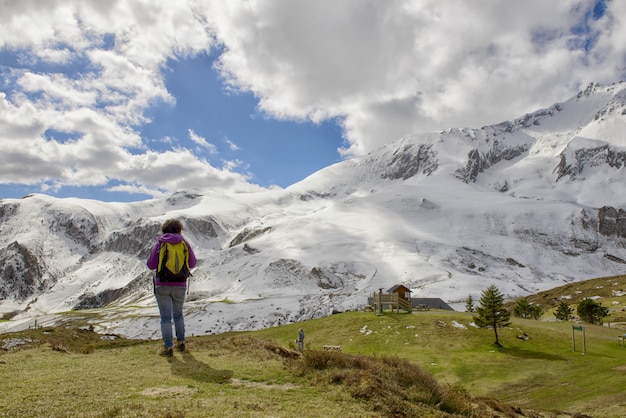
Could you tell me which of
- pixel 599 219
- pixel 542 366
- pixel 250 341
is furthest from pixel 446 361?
pixel 599 219

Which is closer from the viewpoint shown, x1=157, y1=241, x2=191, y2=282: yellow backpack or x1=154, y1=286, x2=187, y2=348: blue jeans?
x1=157, y1=241, x2=191, y2=282: yellow backpack

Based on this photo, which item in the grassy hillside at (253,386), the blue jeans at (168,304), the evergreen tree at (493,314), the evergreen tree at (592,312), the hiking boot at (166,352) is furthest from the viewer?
the evergreen tree at (592,312)

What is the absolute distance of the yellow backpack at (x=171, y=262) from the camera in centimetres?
1315

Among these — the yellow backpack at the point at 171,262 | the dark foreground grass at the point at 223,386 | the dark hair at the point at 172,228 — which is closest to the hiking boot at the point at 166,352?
the dark foreground grass at the point at 223,386

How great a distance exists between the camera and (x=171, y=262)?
43.2 ft

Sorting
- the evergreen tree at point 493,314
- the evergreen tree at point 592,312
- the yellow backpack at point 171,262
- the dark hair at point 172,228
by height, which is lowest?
the evergreen tree at point 592,312

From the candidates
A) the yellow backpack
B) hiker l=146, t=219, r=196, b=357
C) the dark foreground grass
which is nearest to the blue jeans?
hiker l=146, t=219, r=196, b=357

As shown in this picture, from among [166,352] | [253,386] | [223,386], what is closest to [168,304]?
[166,352]

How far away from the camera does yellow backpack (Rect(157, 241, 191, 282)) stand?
13.1 m

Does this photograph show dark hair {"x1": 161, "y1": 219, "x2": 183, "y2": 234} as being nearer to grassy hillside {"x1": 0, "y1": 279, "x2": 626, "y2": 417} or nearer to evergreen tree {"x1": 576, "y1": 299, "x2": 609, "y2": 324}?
grassy hillside {"x1": 0, "y1": 279, "x2": 626, "y2": 417}

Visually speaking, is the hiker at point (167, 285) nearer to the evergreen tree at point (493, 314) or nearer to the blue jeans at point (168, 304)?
the blue jeans at point (168, 304)

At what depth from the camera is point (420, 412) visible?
9203mm

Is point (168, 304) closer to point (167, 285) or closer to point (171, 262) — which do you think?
point (167, 285)

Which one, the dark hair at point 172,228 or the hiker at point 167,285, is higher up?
the dark hair at point 172,228
